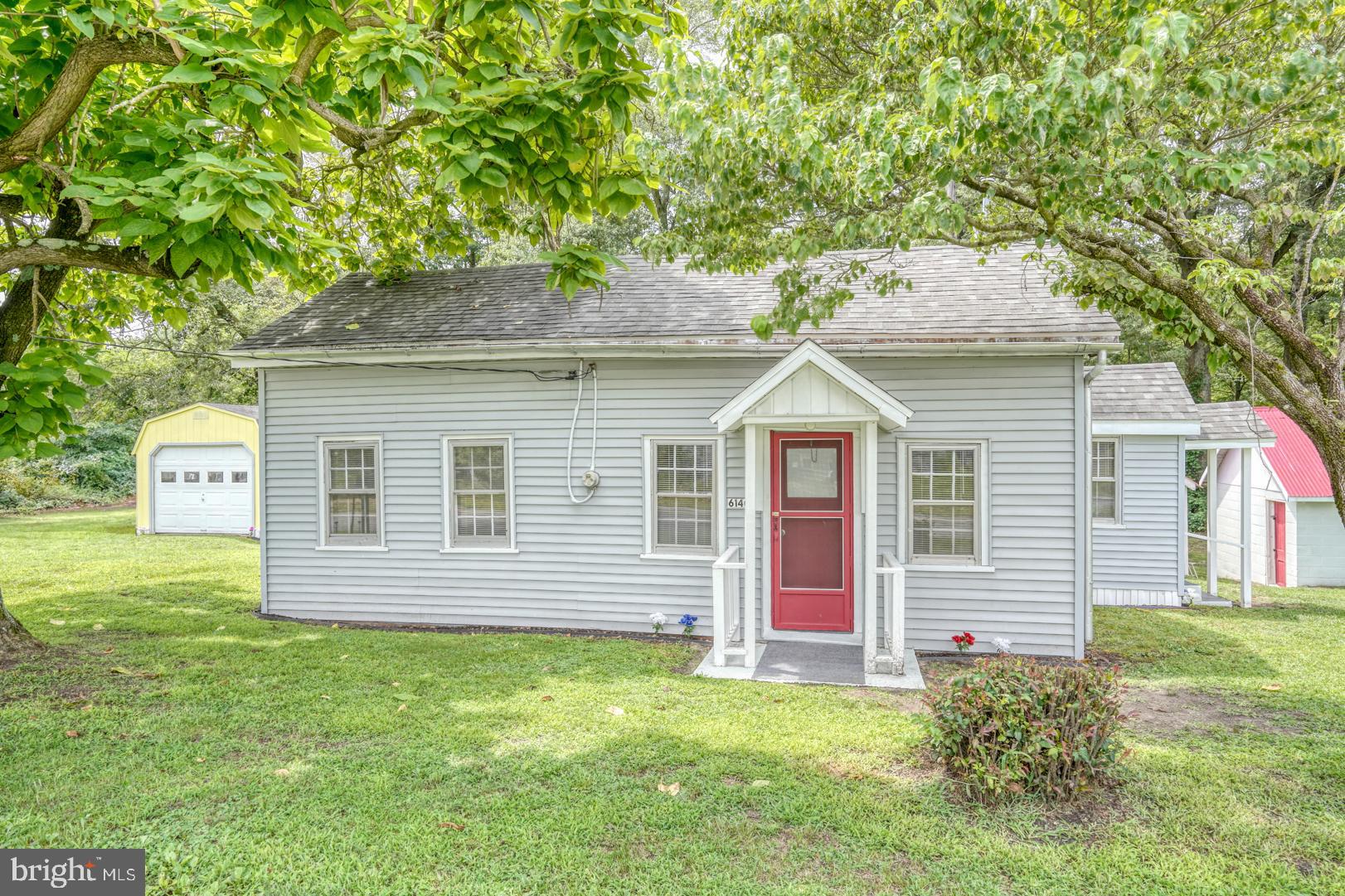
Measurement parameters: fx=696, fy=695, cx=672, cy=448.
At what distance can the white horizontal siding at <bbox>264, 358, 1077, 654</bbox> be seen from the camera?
275 inches

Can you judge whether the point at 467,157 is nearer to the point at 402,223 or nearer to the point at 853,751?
the point at 853,751

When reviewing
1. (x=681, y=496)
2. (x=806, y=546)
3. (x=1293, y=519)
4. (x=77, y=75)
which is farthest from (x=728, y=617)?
(x=1293, y=519)

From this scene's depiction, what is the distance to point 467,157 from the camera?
3.54 metres

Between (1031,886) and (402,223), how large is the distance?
942 cm

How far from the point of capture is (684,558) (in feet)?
25.4

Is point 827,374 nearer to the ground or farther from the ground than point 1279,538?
farther from the ground

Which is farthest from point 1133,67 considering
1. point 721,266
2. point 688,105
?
point 721,266

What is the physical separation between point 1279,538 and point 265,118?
16803 mm

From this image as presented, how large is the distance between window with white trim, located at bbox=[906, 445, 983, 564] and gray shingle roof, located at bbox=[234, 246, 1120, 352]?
122cm

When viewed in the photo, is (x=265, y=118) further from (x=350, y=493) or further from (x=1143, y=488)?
(x=1143, y=488)

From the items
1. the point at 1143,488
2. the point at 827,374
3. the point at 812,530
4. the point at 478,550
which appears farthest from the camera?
the point at 1143,488

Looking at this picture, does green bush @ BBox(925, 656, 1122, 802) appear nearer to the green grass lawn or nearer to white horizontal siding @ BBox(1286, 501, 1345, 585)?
the green grass lawn

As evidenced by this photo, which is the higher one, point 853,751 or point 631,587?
point 631,587

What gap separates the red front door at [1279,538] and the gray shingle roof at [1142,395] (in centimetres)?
455
